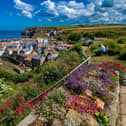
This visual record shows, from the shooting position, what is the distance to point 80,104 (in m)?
2.79

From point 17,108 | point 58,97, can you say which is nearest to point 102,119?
point 58,97

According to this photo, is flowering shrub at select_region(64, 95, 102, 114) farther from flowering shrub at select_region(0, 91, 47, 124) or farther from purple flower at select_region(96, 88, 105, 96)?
flowering shrub at select_region(0, 91, 47, 124)

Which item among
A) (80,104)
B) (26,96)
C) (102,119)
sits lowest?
(102,119)

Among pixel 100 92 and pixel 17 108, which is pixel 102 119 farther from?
pixel 17 108

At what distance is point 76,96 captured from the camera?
302cm

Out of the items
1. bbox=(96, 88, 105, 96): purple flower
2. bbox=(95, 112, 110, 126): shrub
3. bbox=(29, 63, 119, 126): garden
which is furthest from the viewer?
bbox=(96, 88, 105, 96): purple flower

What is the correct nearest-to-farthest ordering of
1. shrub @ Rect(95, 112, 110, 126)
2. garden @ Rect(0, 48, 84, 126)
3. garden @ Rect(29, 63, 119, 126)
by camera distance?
garden @ Rect(29, 63, 119, 126) < shrub @ Rect(95, 112, 110, 126) < garden @ Rect(0, 48, 84, 126)

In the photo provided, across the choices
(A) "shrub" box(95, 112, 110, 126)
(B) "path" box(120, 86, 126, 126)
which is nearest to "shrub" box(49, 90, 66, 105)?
(A) "shrub" box(95, 112, 110, 126)

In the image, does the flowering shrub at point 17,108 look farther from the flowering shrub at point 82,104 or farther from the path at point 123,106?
the path at point 123,106

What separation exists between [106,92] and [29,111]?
6.58ft

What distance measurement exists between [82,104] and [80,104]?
0.06 meters

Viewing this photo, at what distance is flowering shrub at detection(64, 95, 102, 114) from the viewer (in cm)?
268

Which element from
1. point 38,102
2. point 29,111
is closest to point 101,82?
point 38,102

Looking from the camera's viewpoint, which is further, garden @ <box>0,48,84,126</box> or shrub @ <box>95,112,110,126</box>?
garden @ <box>0,48,84,126</box>
